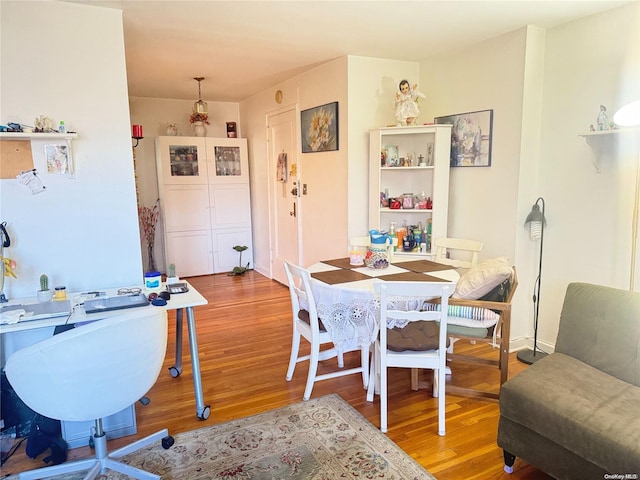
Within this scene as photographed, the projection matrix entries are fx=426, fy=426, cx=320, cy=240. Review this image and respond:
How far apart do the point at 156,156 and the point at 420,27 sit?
13.4 ft

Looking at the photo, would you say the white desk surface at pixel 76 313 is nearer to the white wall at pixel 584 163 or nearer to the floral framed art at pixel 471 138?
the floral framed art at pixel 471 138

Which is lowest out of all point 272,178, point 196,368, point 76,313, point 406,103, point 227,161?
point 196,368

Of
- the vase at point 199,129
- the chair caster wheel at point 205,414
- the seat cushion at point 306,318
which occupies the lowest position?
the chair caster wheel at point 205,414

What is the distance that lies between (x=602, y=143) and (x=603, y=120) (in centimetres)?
16

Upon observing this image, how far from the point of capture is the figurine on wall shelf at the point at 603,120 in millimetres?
2787

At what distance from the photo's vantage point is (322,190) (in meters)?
4.39

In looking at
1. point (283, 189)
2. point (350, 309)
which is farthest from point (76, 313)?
point (283, 189)

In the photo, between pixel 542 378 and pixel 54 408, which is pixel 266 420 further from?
pixel 542 378

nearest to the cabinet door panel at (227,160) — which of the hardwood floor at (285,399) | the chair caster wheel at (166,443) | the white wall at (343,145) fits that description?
the white wall at (343,145)

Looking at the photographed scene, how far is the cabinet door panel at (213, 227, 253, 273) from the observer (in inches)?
242

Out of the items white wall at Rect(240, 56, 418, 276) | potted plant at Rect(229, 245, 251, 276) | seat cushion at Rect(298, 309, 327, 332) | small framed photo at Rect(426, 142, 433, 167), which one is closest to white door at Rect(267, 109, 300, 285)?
white wall at Rect(240, 56, 418, 276)

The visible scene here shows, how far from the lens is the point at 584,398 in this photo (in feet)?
6.02

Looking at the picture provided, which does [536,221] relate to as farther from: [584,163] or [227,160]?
[227,160]

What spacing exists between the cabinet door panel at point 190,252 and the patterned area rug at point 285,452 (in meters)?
3.79
